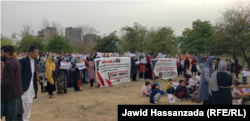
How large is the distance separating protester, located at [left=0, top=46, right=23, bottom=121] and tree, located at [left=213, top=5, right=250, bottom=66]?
18.9 meters

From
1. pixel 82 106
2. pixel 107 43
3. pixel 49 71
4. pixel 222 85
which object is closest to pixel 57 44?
pixel 107 43

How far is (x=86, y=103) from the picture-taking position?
736cm

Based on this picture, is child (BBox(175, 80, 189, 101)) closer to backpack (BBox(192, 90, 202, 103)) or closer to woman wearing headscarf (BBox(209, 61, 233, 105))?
backpack (BBox(192, 90, 202, 103))

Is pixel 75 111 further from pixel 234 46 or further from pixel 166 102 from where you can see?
pixel 234 46

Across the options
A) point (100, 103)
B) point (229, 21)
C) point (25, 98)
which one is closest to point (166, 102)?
point (100, 103)

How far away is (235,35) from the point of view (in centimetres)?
1878

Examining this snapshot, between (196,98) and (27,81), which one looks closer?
(27,81)

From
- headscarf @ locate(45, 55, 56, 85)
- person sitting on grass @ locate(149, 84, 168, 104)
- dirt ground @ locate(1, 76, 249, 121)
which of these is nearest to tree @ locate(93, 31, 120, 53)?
dirt ground @ locate(1, 76, 249, 121)

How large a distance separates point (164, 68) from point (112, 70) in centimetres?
460

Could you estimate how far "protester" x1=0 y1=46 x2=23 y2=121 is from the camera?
3404 millimetres

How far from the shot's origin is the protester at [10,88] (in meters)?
3.40

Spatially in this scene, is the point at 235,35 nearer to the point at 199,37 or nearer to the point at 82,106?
the point at 199,37

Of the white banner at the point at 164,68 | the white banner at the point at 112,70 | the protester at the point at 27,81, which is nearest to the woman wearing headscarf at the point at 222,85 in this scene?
the protester at the point at 27,81

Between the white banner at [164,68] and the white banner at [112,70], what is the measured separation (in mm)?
2049
